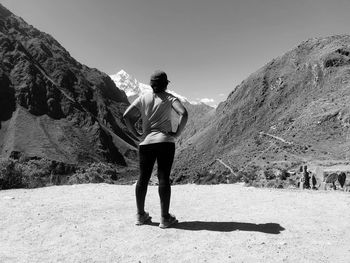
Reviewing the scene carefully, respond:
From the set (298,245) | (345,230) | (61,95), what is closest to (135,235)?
(298,245)

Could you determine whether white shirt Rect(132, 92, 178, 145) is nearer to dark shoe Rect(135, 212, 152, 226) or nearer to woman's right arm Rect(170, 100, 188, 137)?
woman's right arm Rect(170, 100, 188, 137)

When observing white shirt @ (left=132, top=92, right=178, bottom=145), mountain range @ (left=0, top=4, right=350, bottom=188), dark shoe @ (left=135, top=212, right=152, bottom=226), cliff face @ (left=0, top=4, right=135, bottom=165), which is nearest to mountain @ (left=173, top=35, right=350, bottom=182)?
mountain range @ (left=0, top=4, right=350, bottom=188)

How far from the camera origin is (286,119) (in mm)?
88688

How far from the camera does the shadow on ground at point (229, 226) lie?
239 inches

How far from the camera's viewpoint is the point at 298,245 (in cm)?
527

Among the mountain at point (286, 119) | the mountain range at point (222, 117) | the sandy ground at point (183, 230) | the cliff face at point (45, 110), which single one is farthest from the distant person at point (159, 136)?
the cliff face at point (45, 110)

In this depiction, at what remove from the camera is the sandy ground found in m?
4.93

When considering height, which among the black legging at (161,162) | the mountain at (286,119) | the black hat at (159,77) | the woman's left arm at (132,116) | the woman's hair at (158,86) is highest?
the mountain at (286,119)

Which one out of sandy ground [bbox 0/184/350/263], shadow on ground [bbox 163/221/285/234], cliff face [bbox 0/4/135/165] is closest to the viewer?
sandy ground [bbox 0/184/350/263]

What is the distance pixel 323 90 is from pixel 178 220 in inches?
3681

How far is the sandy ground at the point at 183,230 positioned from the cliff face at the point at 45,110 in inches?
4645

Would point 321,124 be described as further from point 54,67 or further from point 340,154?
point 54,67

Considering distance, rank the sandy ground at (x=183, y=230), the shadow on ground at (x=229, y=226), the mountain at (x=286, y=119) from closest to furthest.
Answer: the sandy ground at (x=183, y=230)
the shadow on ground at (x=229, y=226)
the mountain at (x=286, y=119)

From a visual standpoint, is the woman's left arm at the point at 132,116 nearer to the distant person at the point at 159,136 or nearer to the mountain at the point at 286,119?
the distant person at the point at 159,136
